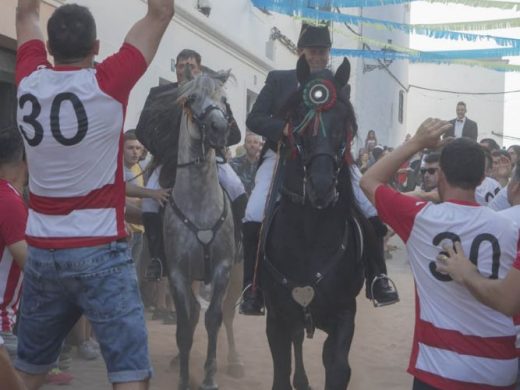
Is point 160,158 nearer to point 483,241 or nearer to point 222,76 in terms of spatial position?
point 222,76

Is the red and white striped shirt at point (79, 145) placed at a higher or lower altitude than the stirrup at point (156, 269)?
higher

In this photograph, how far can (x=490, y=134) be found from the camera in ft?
169

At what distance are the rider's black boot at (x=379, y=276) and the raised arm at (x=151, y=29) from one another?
257 cm

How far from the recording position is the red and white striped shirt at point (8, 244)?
4.71 metres

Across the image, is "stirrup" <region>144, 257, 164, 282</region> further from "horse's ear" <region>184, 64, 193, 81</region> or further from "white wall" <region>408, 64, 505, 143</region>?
"white wall" <region>408, 64, 505, 143</region>

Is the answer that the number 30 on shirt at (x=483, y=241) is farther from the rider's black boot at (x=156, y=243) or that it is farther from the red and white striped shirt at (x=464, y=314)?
the rider's black boot at (x=156, y=243)

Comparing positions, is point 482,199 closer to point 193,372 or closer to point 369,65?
point 193,372

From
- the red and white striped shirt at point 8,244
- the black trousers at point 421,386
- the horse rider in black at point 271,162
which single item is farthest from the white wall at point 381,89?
the black trousers at point 421,386

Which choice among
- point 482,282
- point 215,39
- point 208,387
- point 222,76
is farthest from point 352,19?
point 482,282

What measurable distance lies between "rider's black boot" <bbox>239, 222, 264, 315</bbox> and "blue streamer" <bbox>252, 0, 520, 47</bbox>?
10315mm

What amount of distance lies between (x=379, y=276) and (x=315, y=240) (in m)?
0.59

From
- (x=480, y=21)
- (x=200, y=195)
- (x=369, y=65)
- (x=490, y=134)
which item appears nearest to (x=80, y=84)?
(x=200, y=195)

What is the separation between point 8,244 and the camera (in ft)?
15.5

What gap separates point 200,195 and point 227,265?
2.09 feet
